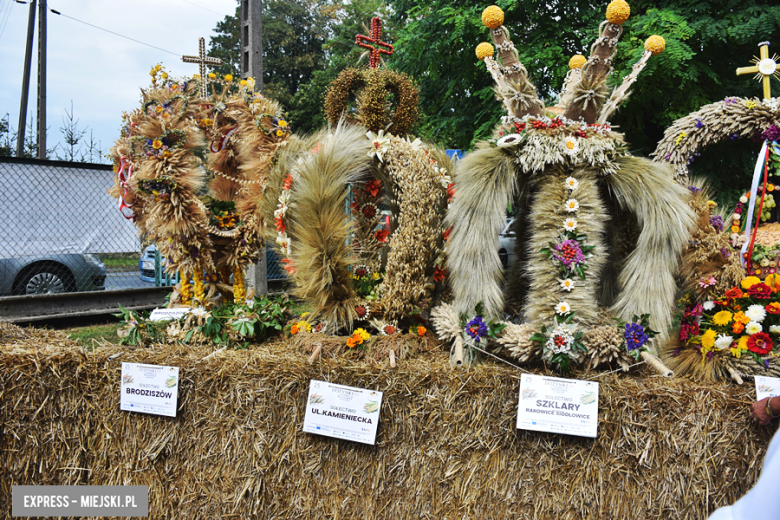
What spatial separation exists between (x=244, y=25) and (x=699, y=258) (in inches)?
173

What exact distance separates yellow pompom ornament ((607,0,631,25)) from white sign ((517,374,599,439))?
1.34m

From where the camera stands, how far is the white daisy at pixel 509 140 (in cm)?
195

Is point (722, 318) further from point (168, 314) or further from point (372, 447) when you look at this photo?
point (168, 314)

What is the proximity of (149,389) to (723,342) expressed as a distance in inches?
92.8

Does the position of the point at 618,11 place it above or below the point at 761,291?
above

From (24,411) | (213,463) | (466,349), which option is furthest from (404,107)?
(24,411)

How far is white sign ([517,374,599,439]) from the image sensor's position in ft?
5.85

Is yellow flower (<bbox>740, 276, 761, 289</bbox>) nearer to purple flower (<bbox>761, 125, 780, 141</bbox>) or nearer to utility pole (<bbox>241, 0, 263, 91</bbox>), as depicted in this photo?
purple flower (<bbox>761, 125, 780, 141</bbox>)

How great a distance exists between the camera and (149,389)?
2.10 m

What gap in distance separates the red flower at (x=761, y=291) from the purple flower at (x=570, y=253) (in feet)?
2.26

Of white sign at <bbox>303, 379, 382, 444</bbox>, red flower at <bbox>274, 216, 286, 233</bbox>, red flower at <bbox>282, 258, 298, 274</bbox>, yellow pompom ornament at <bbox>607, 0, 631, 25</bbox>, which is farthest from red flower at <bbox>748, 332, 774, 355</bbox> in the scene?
red flower at <bbox>274, 216, 286, 233</bbox>

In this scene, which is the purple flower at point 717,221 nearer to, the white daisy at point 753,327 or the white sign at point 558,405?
the white daisy at point 753,327

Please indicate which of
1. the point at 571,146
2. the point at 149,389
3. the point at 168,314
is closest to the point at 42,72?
the point at 168,314

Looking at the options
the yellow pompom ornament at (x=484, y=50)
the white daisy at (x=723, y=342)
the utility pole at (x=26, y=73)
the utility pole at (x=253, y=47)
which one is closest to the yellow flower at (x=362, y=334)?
the yellow pompom ornament at (x=484, y=50)
